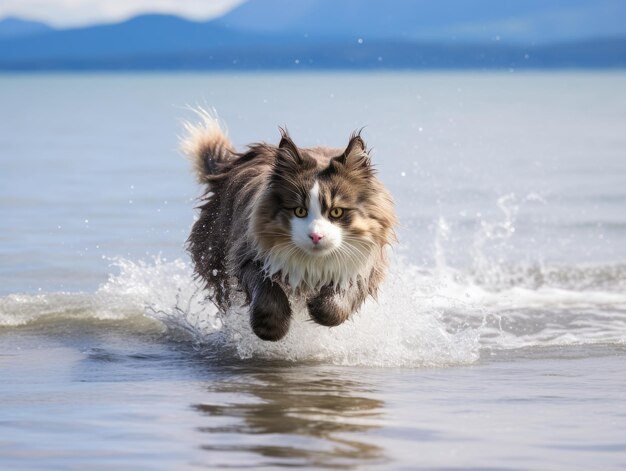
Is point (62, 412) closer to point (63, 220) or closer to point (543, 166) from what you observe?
point (63, 220)

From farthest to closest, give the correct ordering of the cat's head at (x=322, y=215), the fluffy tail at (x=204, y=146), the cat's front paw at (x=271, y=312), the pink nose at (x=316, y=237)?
the fluffy tail at (x=204, y=146), the cat's front paw at (x=271, y=312), the cat's head at (x=322, y=215), the pink nose at (x=316, y=237)

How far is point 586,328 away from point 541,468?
3744mm

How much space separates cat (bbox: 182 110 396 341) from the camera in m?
6.87

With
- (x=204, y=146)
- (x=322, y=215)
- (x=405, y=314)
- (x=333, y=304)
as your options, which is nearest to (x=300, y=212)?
(x=322, y=215)

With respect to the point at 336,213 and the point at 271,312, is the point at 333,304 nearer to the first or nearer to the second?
the point at 271,312

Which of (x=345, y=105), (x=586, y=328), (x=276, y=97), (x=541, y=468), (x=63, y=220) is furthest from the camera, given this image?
(x=276, y=97)

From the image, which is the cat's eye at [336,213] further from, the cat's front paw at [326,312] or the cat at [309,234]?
the cat's front paw at [326,312]

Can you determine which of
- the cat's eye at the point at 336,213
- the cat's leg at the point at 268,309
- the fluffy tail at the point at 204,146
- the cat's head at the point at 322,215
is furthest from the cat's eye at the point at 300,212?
the fluffy tail at the point at 204,146

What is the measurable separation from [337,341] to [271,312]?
750 mm

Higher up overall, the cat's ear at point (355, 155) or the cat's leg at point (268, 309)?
the cat's ear at point (355, 155)

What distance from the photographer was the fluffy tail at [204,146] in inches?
354

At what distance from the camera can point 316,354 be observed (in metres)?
7.75

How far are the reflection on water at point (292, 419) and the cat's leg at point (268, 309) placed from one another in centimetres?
24

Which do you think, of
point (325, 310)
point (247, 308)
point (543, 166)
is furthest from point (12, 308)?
point (543, 166)
